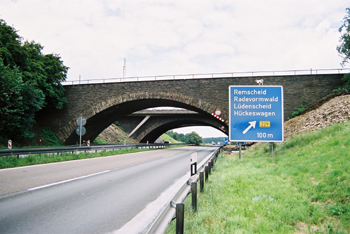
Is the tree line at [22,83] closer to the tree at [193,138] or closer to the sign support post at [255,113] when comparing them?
the sign support post at [255,113]

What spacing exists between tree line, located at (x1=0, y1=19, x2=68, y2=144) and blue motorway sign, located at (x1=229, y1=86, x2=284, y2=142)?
18522 millimetres

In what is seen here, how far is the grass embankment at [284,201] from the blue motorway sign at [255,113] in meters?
3.93

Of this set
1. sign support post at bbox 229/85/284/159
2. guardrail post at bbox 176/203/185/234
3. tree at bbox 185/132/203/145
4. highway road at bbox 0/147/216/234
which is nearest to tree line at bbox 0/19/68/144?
highway road at bbox 0/147/216/234

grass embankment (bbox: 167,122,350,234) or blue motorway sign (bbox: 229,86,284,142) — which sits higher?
blue motorway sign (bbox: 229,86,284,142)

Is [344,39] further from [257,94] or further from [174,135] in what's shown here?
[174,135]

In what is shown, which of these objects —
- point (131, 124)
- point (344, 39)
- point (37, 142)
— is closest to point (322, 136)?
point (344, 39)

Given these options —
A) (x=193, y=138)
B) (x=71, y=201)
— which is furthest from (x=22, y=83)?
(x=193, y=138)

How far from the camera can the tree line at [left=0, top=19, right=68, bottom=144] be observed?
2147 cm

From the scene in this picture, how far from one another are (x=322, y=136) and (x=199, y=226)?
883 centimetres

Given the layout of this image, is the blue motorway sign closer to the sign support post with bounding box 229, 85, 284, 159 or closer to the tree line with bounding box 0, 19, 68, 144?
the sign support post with bounding box 229, 85, 284, 159

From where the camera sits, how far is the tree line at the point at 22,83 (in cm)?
2147

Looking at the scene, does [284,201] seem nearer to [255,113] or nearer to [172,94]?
[255,113]

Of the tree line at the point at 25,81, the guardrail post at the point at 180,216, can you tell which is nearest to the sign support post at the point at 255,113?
the guardrail post at the point at 180,216

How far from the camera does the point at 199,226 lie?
376 cm
